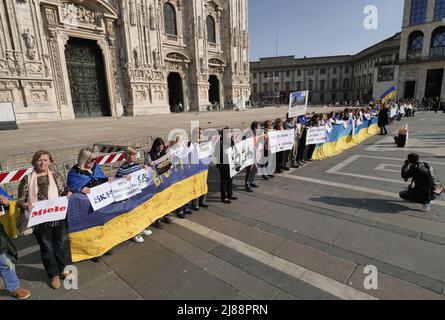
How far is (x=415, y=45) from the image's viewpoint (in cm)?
4722

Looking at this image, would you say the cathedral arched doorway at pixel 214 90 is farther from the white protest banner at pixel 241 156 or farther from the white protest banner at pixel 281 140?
the white protest banner at pixel 241 156

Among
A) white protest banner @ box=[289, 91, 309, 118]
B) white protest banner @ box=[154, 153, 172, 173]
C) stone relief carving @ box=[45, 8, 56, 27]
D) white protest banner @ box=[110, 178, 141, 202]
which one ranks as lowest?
white protest banner @ box=[110, 178, 141, 202]

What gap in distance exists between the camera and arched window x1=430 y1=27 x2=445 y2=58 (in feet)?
146

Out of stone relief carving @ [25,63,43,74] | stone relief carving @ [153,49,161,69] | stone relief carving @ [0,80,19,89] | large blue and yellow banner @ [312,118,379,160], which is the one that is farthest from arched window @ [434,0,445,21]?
stone relief carving @ [0,80,19,89]

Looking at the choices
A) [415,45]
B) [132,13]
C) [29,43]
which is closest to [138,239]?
[29,43]

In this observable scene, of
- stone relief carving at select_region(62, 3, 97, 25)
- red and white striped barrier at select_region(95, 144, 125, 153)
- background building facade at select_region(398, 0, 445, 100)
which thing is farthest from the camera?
background building facade at select_region(398, 0, 445, 100)

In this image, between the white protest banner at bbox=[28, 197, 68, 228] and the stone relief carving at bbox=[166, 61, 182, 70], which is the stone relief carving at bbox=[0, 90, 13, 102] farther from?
the white protest banner at bbox=[28, 197, 68, 228]

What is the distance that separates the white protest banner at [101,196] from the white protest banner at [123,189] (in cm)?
7

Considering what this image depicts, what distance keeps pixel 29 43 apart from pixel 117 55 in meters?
8.67

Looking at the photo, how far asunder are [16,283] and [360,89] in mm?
90842

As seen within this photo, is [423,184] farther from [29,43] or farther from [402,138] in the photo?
[29,43]

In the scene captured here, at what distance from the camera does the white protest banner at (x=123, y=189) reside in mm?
3994

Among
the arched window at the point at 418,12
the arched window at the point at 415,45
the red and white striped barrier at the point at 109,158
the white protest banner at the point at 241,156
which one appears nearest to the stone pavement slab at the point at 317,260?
the white protest banner at the point at 241,156

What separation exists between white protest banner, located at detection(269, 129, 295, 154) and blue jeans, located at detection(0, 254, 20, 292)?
247 inches
